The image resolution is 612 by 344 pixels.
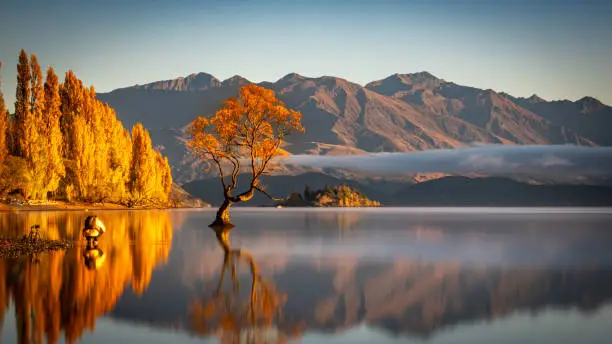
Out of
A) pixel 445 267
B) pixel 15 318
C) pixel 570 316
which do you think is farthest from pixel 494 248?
pixel 15 318

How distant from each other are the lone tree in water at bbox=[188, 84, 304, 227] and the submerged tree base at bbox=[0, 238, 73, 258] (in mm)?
24117

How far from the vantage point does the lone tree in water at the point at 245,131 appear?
172 ft

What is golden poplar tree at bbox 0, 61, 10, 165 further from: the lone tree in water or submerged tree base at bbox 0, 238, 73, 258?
submerged tree base at bbox 0, 238, 73, 258

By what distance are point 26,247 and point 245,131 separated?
28.6 metres

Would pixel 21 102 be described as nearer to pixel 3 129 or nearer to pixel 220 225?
pixel 3 129

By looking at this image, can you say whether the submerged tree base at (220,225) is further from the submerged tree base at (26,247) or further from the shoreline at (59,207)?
the shoreline at (59,207)

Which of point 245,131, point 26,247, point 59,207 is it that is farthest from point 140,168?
point 26,247

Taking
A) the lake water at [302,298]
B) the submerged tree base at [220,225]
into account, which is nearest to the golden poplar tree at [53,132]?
the submerged tree base at [220,225]

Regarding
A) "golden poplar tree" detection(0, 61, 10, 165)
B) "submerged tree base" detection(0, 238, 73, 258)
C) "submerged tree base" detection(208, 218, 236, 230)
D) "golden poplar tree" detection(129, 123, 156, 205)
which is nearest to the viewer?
"submerged tree base" detection(0, 238, 73, 258)

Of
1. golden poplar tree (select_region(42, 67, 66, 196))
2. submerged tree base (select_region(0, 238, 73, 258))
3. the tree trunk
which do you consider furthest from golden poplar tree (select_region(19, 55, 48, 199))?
submerged tree base (select_region(0, 238, 73, 258))

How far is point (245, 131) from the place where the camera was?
53375mm

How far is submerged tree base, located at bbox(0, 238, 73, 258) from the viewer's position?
2545 centimetres

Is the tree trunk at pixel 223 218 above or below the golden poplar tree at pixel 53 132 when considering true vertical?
below

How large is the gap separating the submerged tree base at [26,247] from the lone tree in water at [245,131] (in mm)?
24117
